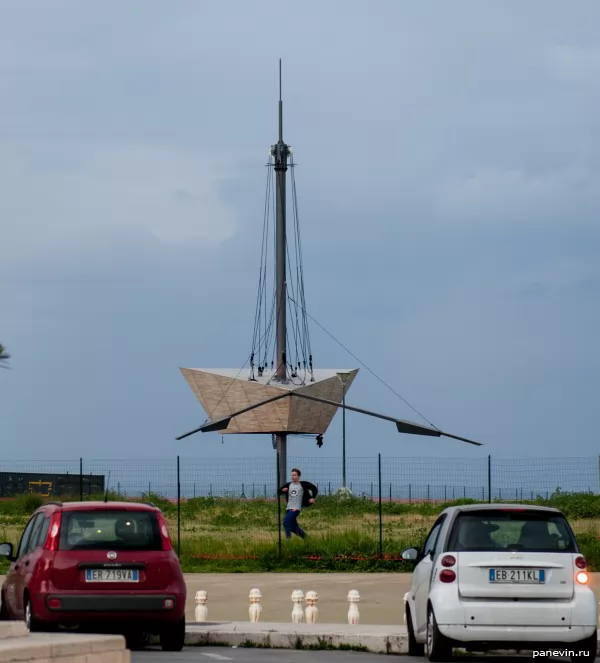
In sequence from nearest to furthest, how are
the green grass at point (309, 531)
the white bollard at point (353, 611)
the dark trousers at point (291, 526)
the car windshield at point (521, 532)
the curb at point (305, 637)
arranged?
1. the car windshield at point (521, 532)
2. the curb at point (305, 637)
3. the white bollard at point (353, 611)
4. the green grass at point (309, 531)
5. the dark trousers at point (291, 526)

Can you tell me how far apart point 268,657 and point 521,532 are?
282cm

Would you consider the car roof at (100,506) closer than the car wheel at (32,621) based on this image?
No

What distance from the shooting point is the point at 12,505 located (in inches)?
1688

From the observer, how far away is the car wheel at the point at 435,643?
12.4m

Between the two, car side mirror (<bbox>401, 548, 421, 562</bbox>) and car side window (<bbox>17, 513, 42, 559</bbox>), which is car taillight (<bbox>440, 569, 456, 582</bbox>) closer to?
car side mirror (<bbox>401, 548, 421, 562</bbox>)

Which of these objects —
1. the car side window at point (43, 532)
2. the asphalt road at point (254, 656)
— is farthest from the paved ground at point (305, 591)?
the car side window at point (43, 532)

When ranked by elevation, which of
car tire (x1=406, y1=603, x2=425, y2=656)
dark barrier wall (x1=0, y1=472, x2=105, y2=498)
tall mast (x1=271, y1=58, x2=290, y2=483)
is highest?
tall mast (x1=271, y1=58, x2=290, y2=483)

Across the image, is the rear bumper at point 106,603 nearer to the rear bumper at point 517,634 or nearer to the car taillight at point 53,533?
the car taillight at point 53,533

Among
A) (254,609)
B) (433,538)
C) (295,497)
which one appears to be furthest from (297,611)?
(295,497)

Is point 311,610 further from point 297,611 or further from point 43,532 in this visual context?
point 43,532

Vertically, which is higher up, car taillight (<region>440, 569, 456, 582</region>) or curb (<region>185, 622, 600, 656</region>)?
car taillight (<region>440, 569, 456, 582</region>)

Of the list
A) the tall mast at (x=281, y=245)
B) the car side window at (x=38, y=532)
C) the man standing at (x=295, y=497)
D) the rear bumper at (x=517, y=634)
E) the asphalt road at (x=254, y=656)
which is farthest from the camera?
the tall mast at (x=281, y=245)

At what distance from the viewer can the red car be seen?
44.2ft

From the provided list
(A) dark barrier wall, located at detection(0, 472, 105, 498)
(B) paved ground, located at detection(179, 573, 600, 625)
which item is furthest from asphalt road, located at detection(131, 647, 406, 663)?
(A) dark barrier wall, located at detection(0, 472, 105, 498)
